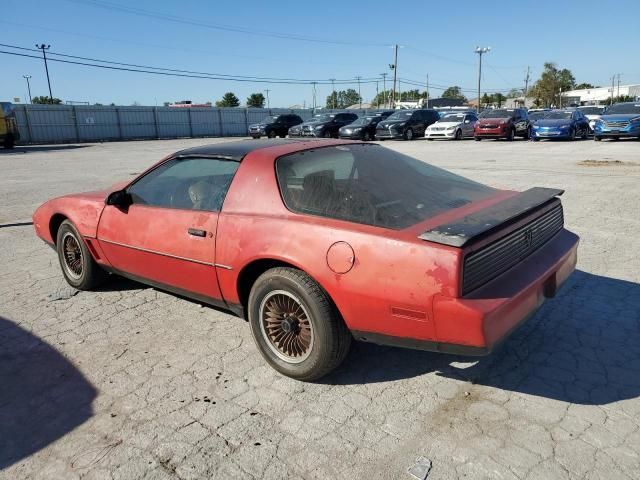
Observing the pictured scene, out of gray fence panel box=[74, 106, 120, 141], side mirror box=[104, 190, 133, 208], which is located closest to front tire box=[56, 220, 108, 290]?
side mirror box=[104, 190, 133, 208]

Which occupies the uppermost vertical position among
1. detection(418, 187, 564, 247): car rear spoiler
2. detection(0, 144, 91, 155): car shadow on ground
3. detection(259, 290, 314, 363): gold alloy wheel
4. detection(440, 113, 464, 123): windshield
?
detection(440, 113, 464, 123): windshield

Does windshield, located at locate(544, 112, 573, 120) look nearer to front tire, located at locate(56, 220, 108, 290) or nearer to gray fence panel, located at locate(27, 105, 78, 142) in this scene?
front tire, located at locate(56, 220, 108, 290)

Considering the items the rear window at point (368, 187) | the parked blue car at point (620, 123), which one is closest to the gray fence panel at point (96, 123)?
the parked blue car at point (620, 123)

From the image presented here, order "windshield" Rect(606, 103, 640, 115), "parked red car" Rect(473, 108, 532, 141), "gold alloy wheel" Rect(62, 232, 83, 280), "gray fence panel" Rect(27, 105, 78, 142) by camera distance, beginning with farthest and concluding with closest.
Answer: "gray fence panel" Rect(27, 105, 78, 142)
"parked red car" Rect(473, 108, 532, 141)
"windshield" Rect(606, 103, 640, 115)
"gold alloy wheel" Rect(62, 232, 83, 280)

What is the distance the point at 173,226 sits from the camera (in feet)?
11.2

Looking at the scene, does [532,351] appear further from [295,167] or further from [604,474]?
[295,167]

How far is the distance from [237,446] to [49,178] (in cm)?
1289

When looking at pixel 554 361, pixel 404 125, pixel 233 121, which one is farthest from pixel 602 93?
pixel 554 361

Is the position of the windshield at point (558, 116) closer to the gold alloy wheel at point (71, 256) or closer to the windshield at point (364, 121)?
the windshield at point (364, 121)

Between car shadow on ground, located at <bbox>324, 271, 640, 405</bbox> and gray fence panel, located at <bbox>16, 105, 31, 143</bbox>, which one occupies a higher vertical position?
gray fence panel, located at <bbox>16, 105, 31, 143</bbox>

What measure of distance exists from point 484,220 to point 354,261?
720 millimetres

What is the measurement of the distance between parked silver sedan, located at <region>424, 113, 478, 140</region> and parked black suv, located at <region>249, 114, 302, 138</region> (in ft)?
33.5

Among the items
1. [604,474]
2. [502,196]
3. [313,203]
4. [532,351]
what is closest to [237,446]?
[313,203]

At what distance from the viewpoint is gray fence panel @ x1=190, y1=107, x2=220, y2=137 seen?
40672mm
